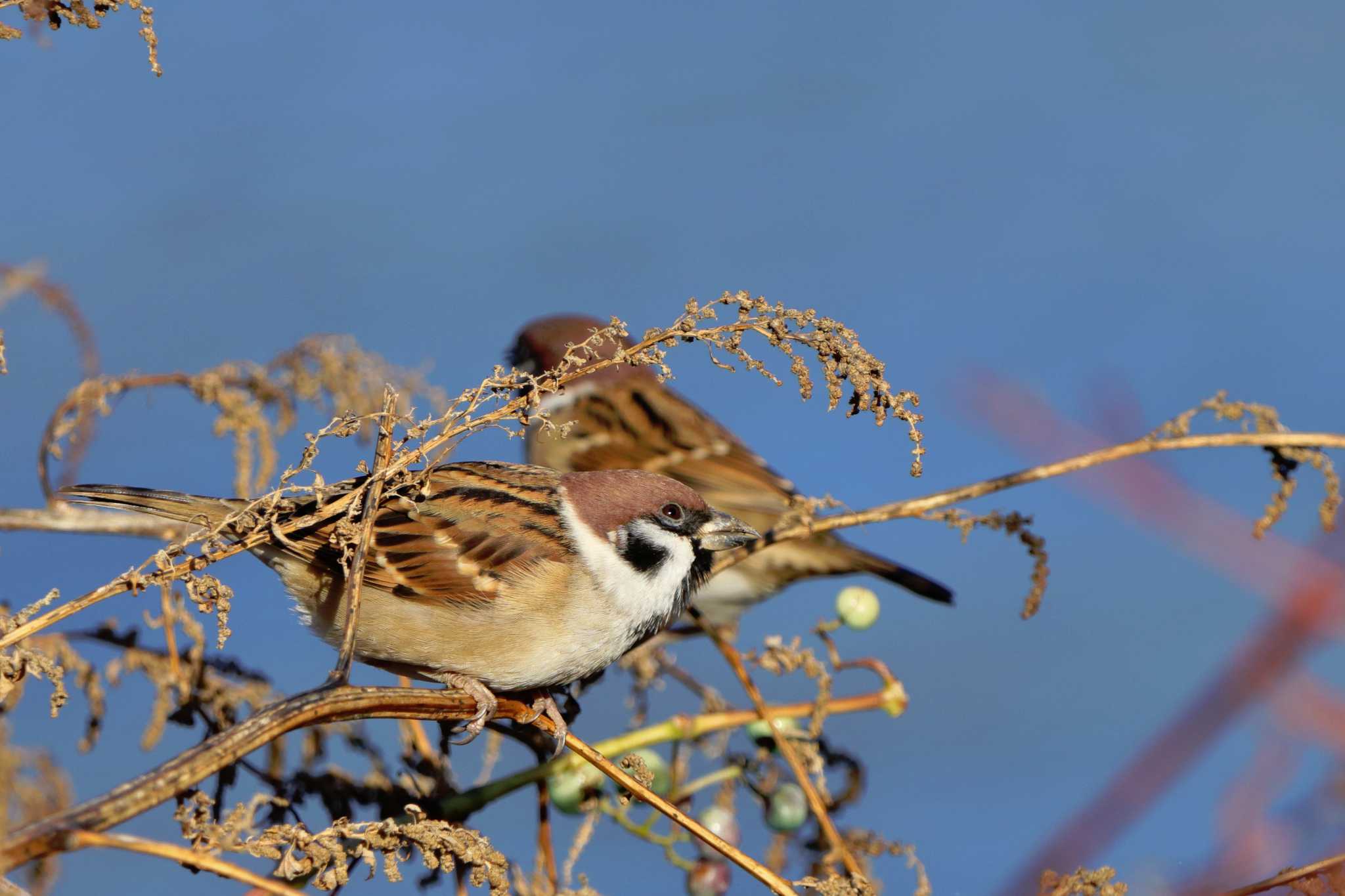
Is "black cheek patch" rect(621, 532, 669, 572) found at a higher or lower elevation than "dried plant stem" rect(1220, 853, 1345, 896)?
higher

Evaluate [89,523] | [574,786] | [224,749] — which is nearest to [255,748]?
[224,749]

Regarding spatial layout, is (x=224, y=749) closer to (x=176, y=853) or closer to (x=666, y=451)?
(x=176, y=853)

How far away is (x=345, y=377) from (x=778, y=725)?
101cm

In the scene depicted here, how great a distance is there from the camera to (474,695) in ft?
6.47

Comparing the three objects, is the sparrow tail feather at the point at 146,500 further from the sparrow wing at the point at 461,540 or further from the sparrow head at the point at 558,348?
the sparrow head at the point at 558,348

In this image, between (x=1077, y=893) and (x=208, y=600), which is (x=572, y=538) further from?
(x=1077, y=893)

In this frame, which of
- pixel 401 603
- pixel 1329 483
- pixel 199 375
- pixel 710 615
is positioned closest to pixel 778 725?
pixel 401 603

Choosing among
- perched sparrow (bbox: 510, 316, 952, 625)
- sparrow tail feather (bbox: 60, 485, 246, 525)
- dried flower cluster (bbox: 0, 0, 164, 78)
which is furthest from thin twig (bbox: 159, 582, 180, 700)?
perched sparrow (bbox: 510, 316, 952, 625)

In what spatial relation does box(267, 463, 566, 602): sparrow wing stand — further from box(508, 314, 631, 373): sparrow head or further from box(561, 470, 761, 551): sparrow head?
box(508, 314, 631, 373): sparrow head

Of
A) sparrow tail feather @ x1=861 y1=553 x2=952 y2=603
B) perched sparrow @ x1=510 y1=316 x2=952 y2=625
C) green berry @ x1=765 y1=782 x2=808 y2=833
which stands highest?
perched sparrow @ x1=510 y1=316 x2=952 y2=625

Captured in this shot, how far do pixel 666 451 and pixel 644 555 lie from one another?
1.85 meters

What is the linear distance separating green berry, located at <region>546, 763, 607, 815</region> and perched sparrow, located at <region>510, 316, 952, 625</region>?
170 cm

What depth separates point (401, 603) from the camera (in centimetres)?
224

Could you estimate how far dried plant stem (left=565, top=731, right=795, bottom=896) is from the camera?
1257mm
